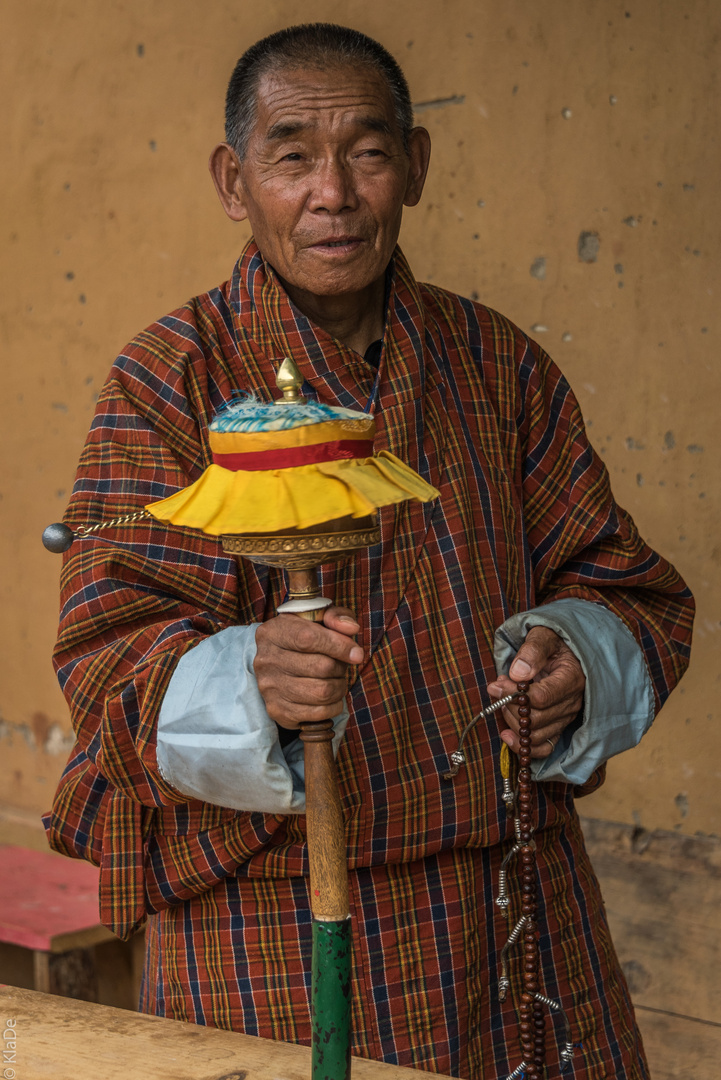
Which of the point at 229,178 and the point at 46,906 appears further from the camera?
the point at 46,906

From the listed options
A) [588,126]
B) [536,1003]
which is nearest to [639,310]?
[588,126]

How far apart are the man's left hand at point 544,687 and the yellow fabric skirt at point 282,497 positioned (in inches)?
14.3

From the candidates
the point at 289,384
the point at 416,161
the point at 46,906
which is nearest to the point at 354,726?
the point at 289,384

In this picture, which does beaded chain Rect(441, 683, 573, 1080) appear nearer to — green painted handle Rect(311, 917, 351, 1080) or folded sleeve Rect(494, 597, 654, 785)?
folded sleeve Rect(494, 597, 654, 785)

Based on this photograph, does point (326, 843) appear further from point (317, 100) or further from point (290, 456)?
point (317, 100)

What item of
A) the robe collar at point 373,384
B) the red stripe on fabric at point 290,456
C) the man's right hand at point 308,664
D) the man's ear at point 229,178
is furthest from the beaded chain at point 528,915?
the man's ear at point 229,178

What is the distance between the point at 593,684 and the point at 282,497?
1.81 ft

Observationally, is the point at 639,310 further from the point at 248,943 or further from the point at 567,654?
the point at 248,943

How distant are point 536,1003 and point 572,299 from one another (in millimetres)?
1312

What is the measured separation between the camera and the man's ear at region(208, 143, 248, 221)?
4.59 feet

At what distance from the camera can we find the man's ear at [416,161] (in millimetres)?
1438

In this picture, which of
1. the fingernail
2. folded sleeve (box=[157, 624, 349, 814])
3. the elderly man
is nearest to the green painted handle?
folded sleeve (box=[157, 624, 349, 814])

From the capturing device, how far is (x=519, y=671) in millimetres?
1251

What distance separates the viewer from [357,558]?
1.32 metres
